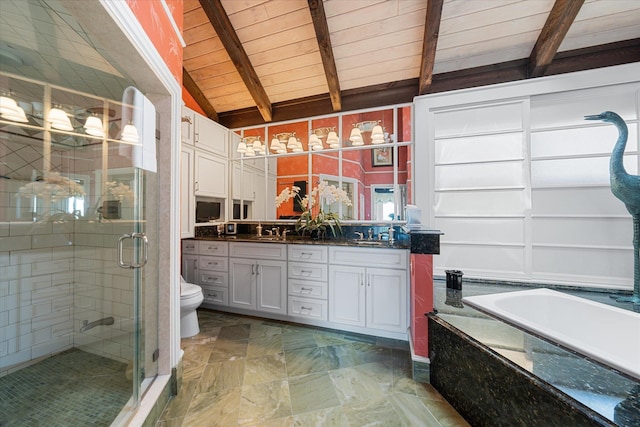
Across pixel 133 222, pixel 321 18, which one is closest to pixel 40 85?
pixel 133 222

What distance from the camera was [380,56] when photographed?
2.37m

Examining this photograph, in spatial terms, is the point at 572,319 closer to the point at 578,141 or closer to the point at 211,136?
the point at 578,141

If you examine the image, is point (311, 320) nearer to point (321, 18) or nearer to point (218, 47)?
point (321, 18)

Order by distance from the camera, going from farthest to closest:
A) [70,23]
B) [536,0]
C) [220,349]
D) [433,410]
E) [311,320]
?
[311,320], [220,349], [536,0], [433,410], [70,23]

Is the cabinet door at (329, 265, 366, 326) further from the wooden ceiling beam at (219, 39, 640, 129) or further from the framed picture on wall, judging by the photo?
the wooden ceiling beam at (219, 39, 640, 129)

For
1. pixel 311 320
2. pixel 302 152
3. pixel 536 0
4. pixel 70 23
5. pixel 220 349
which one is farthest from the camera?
pixel 302 152

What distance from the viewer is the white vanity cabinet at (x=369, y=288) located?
6.76 ft

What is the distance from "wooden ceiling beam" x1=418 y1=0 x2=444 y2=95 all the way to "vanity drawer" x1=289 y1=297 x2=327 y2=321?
2374 mm

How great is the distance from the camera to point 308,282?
7.64 ft

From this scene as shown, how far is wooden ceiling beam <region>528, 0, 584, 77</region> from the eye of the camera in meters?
1.69

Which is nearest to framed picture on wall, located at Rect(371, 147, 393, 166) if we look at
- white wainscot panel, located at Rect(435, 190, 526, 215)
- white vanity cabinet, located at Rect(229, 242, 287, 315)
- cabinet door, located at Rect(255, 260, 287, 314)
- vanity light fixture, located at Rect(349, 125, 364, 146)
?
vanity light fixture, located at Rect(349, 125, 364, 146)

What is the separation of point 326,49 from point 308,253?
1.96 meters

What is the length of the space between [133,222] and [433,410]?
211 cm

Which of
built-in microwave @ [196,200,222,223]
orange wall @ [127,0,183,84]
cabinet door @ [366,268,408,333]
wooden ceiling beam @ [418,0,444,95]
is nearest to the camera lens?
orange wall @ [127,0,183,84]
